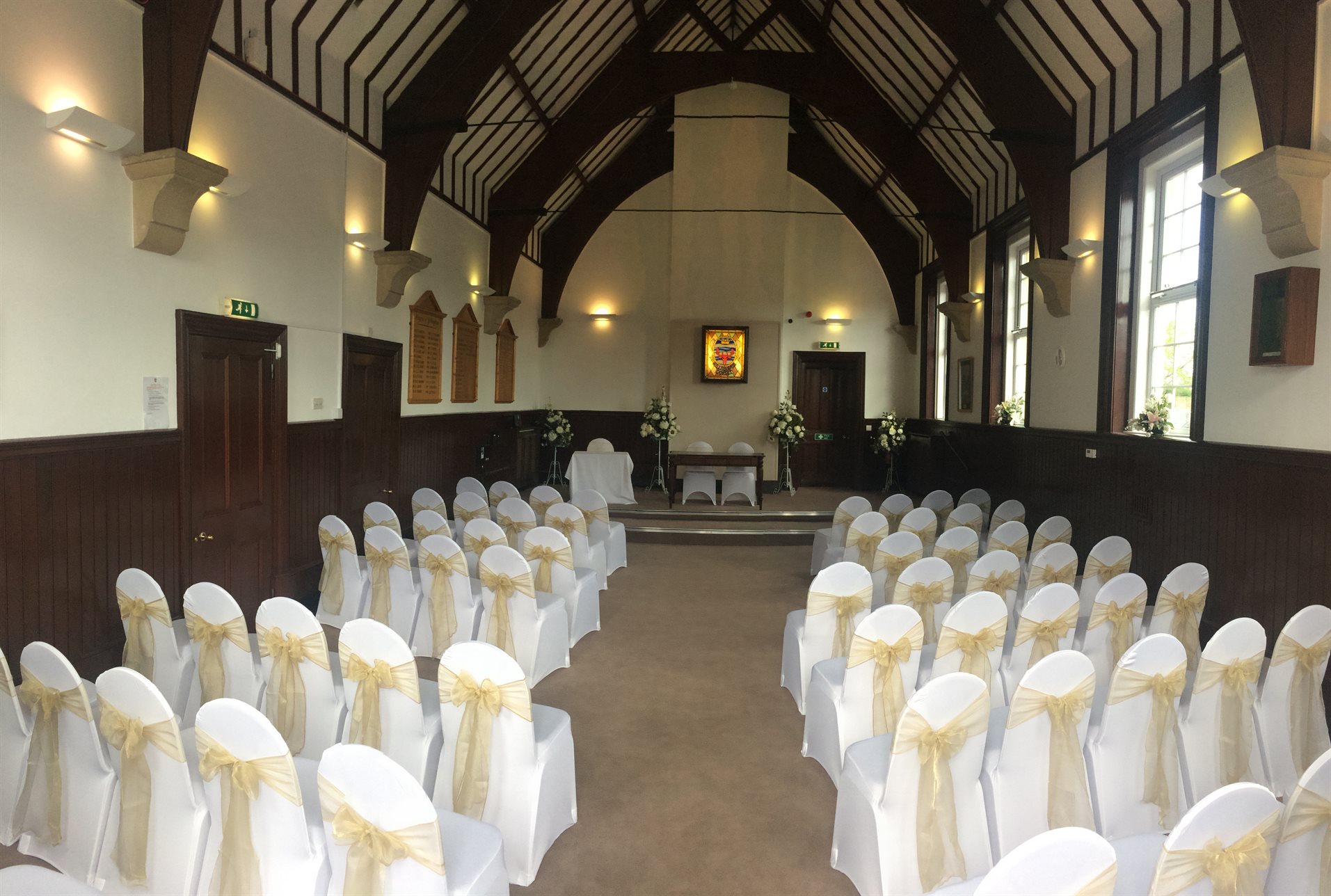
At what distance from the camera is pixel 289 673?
335 cm

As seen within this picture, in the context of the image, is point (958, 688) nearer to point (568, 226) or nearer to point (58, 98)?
point (58, 98)

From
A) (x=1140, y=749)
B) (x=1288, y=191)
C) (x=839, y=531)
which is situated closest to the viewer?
(x=1140, y=749)

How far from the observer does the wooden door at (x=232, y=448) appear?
5.29m

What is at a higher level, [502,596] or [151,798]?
[502,596]

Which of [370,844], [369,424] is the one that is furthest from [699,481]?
[370,844]

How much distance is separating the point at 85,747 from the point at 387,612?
8.70 feet

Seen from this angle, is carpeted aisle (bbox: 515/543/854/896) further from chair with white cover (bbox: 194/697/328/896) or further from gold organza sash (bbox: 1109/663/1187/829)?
gold organza sash (bbox: 1109/663/1187/829)

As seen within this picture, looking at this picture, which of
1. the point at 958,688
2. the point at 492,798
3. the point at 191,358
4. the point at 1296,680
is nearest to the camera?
the point at 958,688

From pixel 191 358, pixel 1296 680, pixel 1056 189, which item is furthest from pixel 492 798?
pixel 1056 189

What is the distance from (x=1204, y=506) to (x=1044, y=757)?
371cm

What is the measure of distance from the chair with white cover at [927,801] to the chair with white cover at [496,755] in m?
1.19

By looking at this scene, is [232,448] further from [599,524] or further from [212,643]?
[599,524]

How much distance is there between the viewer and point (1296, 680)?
3.31 m

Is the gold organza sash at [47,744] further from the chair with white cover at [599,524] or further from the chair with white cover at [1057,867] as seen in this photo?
the chair with white cover at [599,524]
